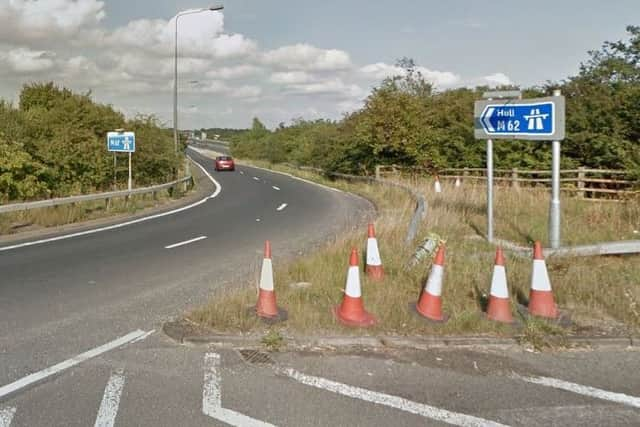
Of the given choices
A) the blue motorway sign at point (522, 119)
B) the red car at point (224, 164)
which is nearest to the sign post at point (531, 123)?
the blue motorway sign at point (522, 119)

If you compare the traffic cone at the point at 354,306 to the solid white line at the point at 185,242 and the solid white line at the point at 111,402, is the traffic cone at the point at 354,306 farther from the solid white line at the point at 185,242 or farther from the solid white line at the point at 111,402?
the solid white line at the point at 185,242

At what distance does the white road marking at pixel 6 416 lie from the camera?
3.12 m

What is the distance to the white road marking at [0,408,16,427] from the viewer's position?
312 cm

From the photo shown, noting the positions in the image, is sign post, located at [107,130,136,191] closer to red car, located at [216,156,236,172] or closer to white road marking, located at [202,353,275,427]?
white road marking, located at [202,353,275,427]

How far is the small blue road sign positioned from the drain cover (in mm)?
5682

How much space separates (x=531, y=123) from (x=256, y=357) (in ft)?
19.3

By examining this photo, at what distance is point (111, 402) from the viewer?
3.40 metres

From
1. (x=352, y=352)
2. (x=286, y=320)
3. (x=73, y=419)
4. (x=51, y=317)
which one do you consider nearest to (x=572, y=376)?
(x=352, y=352)

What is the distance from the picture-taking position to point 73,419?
10.4ft

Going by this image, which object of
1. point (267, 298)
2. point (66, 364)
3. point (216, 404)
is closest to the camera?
point (216, 404)

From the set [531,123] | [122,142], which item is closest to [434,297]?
[531,123]

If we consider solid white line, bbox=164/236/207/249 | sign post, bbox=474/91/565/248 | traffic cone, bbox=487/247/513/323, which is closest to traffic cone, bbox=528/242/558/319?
traffic cone, bbox=487/247/513/323

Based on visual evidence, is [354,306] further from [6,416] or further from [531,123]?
[531,123]

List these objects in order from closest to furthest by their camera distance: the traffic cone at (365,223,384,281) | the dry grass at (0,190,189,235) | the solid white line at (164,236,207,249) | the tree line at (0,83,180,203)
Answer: the traffic cone at (365,223,384,281)
the solid white line at (164,236,207,249)
the dry grass at (0,190,189,235)
the tree line at (0,83,180,203)
